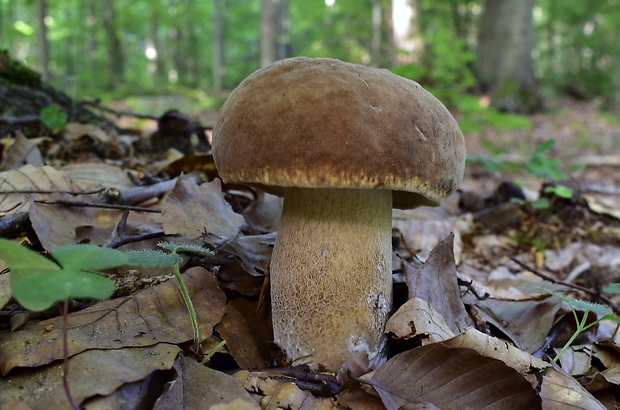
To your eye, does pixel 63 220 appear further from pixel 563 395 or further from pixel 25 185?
pixel 563 395

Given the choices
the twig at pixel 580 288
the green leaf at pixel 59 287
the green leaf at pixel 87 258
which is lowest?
the twig at pixel 580 288

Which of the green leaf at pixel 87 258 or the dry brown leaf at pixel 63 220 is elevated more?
the green leaf at pixel 87 258

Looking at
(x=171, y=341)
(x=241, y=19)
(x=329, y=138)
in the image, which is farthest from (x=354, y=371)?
(x=241, y=19)

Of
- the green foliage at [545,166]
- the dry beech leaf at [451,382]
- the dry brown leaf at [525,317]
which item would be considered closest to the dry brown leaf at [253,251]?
the dry beech leaf at [451,382]

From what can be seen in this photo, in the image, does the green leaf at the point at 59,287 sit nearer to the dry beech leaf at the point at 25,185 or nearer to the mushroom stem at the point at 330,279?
the mushroom stem at the point at 330,279

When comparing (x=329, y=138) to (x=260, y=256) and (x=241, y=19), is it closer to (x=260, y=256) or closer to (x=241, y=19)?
(x=260, y=256)

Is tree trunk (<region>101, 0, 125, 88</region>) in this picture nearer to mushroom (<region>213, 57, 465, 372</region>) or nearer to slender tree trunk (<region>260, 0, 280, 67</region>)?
slender tree trunk (<region>260, 0, 280, 67</region>)
